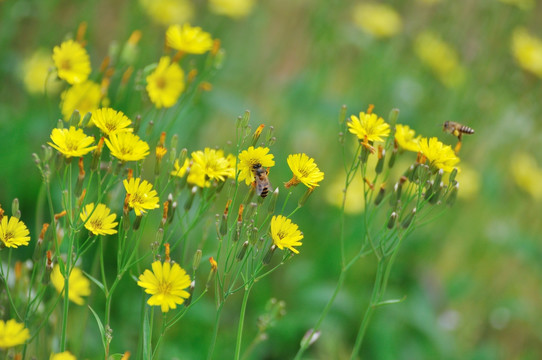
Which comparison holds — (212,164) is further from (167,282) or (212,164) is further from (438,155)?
(438,155)

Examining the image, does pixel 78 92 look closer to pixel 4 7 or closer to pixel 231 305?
pixel 231 305

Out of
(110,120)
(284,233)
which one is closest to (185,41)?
(110,120)

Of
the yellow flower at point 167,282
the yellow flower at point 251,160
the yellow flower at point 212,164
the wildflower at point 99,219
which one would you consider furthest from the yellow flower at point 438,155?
the wildflower at point 99,219

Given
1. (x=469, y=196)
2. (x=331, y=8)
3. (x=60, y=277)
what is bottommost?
(x=469, y=196)

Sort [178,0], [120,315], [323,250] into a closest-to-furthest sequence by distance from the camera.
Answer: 1. [120,315]
2. [323,250]
3. [178,0]

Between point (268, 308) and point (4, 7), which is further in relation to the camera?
point (4, 7)

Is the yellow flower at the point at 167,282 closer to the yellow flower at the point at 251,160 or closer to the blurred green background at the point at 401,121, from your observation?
the yellow flower at the point at 251,160

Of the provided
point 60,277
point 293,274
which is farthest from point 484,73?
point 60,277
